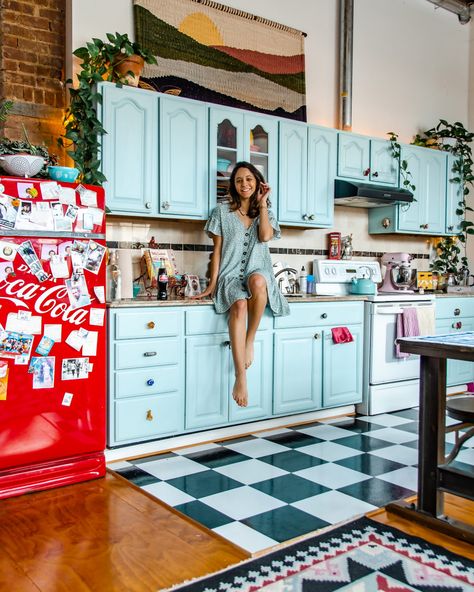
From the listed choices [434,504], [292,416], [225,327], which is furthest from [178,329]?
[434,504]

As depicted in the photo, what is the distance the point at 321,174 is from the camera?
15.3 ft

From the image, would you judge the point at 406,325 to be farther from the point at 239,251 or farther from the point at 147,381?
the point at 147,381

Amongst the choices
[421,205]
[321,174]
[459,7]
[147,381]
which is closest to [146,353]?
[147,381]

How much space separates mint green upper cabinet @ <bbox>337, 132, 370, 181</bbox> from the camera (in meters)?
4.79

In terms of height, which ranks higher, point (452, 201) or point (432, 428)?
point (452, 201)

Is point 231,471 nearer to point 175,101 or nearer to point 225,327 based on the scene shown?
point 225,327

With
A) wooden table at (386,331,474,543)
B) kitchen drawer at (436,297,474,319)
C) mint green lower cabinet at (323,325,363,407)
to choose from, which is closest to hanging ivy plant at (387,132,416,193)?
kitchen drawer at (436,297,474,319)

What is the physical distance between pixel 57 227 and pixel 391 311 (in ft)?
8.68

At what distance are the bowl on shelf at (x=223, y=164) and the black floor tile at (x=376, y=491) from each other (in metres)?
2.19

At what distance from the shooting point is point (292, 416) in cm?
421

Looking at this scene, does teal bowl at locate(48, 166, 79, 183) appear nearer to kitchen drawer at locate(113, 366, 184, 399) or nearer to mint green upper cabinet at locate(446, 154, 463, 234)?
kitchen drawer at locate(113, 366, 184, 399)

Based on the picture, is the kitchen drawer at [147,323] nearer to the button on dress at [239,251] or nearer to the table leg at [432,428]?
the button on dress at [239,251]

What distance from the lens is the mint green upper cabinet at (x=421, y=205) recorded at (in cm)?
533

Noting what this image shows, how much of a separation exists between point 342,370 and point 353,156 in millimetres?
1731
